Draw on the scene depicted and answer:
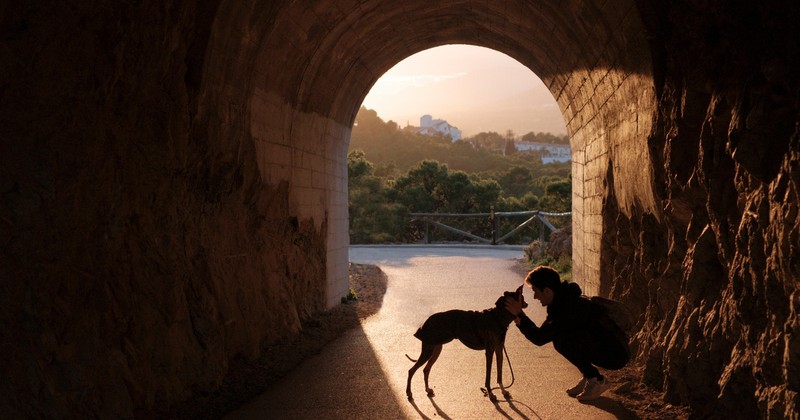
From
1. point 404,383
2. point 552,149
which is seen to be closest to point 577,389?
point 404,383

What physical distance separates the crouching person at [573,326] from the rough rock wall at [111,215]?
2571mm

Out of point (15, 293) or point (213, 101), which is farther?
point (213, 101)

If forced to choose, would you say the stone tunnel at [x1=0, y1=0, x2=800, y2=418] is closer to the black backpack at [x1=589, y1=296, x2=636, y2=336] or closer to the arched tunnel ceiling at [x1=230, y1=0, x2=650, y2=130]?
the arched tunnel ceiling at [x1=230, y1=0, x2=650, y2=130]

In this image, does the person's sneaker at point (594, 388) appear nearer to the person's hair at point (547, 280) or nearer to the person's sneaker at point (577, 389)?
the person's sneaker at point (577, 389)

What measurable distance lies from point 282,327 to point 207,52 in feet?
10.8

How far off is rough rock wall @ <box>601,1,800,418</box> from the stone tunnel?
0.02m

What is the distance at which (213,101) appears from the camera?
6.11m

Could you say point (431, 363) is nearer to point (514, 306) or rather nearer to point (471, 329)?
point (471, 329)

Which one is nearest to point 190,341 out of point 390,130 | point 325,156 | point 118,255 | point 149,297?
point 149,297

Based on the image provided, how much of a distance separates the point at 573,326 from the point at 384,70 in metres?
7.63

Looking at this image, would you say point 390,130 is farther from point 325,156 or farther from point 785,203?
point 785,203

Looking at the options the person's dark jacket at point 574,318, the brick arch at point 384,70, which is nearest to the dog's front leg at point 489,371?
the person's dark jacket at point 574,318

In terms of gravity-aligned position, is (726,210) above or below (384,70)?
below

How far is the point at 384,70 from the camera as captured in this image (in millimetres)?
11898
